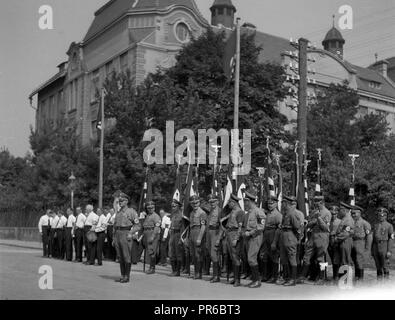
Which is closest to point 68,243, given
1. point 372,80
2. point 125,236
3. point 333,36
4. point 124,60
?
point 125,236

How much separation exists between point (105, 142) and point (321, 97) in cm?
1961

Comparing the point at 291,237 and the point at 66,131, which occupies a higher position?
the point at 66,131

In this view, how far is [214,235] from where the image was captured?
14.3 metres

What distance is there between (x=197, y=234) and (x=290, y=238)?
2.50 metres

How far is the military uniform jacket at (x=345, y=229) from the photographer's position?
44.4 feet

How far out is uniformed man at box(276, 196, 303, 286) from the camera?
1336 centimetres

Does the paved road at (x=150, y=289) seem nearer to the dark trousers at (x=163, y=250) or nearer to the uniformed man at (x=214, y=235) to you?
the uniformed man at (x=214, y=235)

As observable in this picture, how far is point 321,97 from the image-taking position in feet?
146

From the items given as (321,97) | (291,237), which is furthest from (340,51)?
(291,237)

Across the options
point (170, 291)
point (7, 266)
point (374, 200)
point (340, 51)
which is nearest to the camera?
point (170, 291)

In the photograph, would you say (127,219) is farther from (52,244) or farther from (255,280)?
(52,244)

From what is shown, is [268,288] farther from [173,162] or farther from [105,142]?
[105,142]

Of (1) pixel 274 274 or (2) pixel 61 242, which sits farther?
(2) pixel 61 242

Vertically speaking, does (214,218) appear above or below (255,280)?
above
